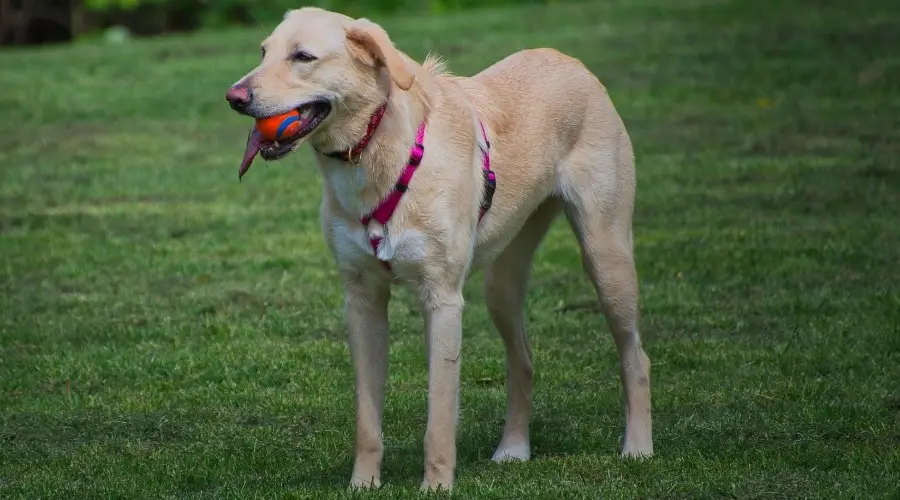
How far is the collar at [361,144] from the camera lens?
5.29 m

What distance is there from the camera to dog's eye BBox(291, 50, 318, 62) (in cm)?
513

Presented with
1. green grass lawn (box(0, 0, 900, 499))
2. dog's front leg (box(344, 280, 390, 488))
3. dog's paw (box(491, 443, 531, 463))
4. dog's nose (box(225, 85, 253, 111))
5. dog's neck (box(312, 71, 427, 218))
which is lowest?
green grass lawn (box(0, 0, 900, 499))

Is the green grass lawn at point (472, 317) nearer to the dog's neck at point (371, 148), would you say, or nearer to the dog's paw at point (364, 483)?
the dog's paw at point (364, 483)

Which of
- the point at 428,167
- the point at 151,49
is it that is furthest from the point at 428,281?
the point at 151,49

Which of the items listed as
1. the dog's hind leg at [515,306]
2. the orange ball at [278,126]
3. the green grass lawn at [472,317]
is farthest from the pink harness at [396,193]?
the dog's hind leg at [515,306]

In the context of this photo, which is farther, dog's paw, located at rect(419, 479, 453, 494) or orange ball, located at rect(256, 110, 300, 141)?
dog's paw, located at rect(419, 479, 453, 494)

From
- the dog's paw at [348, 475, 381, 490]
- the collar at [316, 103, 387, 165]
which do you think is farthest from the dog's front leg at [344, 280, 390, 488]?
the collar at [316, 103, 387, 165]

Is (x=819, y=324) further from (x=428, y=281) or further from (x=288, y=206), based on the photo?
(x=288, y=206)

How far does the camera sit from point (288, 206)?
11.9 meters

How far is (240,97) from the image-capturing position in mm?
5008

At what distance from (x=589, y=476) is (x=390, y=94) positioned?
1.66 meters

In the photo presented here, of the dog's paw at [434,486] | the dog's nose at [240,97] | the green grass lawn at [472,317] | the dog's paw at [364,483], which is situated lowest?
the green grass lawn at [472,317]

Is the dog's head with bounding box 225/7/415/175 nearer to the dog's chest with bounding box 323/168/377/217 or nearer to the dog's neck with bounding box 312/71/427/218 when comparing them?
the dog's neck with bounding box 312/71/427/218

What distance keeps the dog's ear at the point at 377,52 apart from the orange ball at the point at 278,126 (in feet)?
1.11
